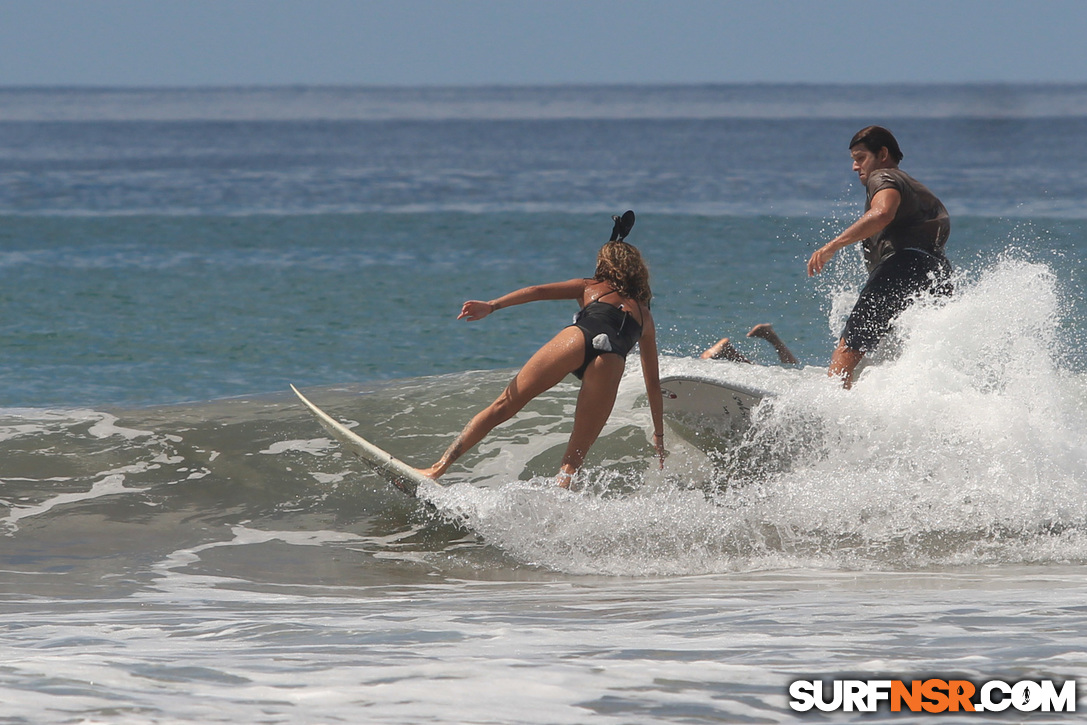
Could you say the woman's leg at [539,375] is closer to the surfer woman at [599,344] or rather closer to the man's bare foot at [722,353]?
the surfer woman at [599,344]

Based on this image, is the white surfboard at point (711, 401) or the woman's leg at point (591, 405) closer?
the woman's leg at point (591, 405)

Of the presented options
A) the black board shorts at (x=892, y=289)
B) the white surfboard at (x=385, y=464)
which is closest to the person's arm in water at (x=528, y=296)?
the white surfboard at (x=385, y=464)

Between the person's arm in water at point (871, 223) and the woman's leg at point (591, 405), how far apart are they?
1.16 meters

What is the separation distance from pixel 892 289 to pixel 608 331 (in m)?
1.68

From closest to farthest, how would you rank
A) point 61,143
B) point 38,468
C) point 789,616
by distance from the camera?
point 789,616 → point 38,468 → point 61,143

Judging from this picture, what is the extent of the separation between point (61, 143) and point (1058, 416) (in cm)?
6058

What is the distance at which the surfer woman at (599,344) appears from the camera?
19.7 feet

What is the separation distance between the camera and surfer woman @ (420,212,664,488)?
6.00m

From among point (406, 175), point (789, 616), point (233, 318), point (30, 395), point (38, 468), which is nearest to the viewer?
point (789, 616)

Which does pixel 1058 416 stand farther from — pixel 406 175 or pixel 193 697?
pixel 406 175

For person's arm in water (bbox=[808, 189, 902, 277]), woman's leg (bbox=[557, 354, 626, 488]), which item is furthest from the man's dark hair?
woman's leg (bbox=[557, 354, 626, 488])

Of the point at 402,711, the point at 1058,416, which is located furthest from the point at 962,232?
the point at 402,711

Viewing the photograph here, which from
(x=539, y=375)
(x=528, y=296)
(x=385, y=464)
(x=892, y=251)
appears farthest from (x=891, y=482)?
(x=385, y=464)

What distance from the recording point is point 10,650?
4.10 meters
